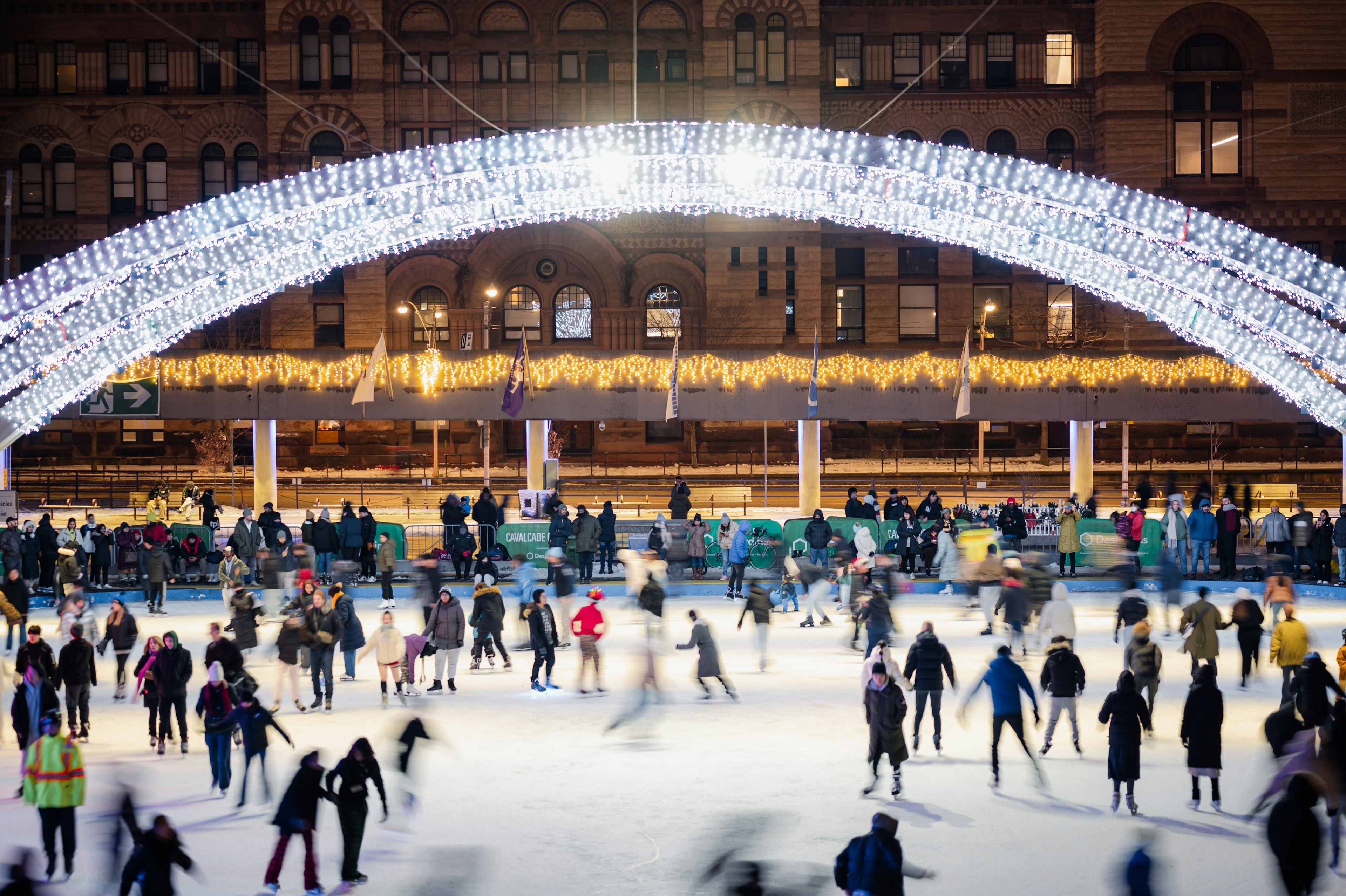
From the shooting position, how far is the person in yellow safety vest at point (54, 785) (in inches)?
397

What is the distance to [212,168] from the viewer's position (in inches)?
2292

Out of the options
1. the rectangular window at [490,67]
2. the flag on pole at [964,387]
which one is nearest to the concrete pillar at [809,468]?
the flag on pole at [964,387]

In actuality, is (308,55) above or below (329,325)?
above

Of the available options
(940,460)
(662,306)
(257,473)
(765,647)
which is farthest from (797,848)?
(662,306)

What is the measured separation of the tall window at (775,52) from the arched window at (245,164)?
23387 mm

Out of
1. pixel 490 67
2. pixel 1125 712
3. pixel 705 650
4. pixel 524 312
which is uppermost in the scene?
pixel 490 67

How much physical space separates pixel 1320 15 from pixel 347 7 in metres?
42.4

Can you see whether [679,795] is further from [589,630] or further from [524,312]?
[524,312]

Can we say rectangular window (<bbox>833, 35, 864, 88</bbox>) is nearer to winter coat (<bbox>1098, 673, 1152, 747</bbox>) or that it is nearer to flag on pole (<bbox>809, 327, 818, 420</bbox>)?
flag on pole (<bbox>809, 327, 818, 420</bbox>)

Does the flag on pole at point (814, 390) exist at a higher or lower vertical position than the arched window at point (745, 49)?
lower

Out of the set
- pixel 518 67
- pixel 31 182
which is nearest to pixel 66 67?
pixel 31 182

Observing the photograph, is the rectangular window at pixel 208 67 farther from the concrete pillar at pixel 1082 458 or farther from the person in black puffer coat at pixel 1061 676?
the person in black puffer coat at pixel 1061 676

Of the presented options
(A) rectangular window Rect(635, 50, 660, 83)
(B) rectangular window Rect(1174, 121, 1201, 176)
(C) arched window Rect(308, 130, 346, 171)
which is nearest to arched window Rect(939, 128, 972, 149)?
(B) rectangular window Rect(1174, 121, 1201, 176)

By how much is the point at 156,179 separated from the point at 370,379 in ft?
104
